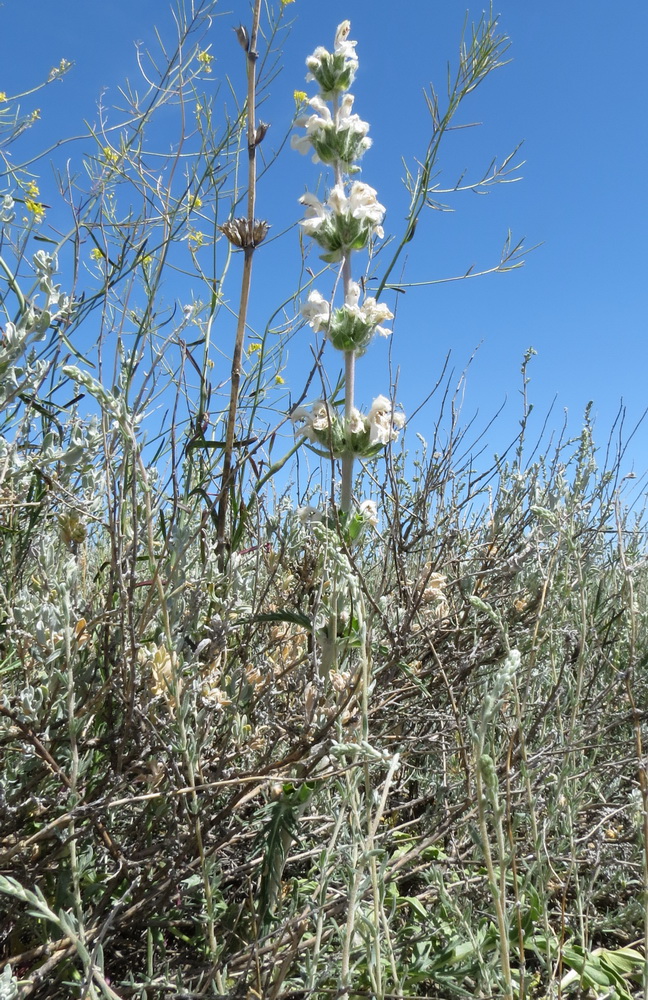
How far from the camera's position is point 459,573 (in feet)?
6.66

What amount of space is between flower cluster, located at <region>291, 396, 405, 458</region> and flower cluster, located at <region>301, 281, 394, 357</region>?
16cm

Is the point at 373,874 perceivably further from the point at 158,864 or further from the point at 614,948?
the point at 614,948

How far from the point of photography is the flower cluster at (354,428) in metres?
1.71

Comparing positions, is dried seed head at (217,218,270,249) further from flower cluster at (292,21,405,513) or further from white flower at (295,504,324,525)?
white flower at (295,504,324,525)

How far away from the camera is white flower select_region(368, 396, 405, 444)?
1717mm

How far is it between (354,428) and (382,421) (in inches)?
3.5

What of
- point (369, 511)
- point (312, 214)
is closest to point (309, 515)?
point (369, 511)

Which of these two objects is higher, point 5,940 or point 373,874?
point 373,874

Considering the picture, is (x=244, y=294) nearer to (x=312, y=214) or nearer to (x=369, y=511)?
(x=312, y=214)

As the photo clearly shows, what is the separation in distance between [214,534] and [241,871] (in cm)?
75

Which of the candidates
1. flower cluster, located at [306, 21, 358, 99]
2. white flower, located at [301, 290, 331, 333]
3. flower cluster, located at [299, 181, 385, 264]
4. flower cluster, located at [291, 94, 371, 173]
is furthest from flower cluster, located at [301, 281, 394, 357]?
flower cluster, located at [306, 21, 358, 99]

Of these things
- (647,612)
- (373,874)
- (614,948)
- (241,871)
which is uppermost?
(647,612)

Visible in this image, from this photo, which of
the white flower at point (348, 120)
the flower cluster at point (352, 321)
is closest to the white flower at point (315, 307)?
the flower cluster at point (352, 321)

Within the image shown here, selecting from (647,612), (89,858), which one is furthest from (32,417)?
(647,612)
